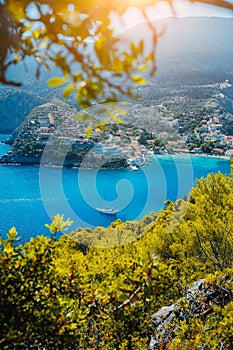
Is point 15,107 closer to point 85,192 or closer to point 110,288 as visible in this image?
point 85,192

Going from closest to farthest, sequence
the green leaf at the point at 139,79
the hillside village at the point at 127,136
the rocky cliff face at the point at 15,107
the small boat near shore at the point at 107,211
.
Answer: the green leaf at the point at 139,79 → the small boat near shore at the point at 107,211 → the hillside village at the point at 127,136 → the rocky cliff face at the point at 15,107

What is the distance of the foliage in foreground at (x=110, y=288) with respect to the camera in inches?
79.9

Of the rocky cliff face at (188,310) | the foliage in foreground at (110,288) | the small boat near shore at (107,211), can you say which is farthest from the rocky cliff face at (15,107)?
the rocky cliff face at (188,310)

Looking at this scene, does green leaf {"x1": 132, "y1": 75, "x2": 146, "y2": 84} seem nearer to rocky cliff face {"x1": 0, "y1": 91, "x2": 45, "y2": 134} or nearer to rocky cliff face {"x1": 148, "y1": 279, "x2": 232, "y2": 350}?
rocky cliff face {"x1": 148, "y1": 279, "x2": 232, "y2": 350}

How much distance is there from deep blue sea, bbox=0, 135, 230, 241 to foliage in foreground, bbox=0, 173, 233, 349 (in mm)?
17938

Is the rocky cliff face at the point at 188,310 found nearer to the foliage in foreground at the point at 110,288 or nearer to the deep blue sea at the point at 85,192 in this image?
the foliage in foreground at the point at 110,288

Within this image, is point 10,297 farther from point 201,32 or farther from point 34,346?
point 201,32

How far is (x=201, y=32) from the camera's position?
442ft

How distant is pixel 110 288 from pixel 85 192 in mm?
34733

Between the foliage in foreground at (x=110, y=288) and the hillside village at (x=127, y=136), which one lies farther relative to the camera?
the hillside village at (x=127, y=136)

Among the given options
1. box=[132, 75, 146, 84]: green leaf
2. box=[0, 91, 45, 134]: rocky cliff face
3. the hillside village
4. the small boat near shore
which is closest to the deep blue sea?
the small boat near shore

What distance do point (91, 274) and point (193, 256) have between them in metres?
2.35

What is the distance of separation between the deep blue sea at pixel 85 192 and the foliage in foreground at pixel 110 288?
58.9ft

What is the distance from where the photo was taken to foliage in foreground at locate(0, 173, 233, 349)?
2029 millimetres
